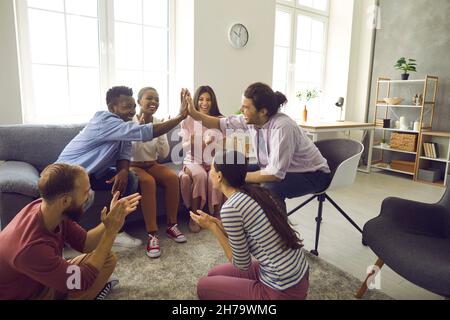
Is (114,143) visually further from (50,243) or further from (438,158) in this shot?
(438,158)

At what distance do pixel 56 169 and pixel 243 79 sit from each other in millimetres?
3037

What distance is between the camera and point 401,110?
4938 mm

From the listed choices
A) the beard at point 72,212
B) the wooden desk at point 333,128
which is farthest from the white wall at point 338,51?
the beard at point 72,212

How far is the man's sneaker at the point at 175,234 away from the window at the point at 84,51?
64.4 inches

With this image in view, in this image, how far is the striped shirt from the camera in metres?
1.36

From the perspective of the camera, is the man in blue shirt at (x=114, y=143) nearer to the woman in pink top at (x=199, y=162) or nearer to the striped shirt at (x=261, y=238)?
the woman in pink top at (x=199, y=162)

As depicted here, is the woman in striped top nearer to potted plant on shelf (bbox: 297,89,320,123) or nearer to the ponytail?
the ponytail

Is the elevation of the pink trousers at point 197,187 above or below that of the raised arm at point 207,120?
below

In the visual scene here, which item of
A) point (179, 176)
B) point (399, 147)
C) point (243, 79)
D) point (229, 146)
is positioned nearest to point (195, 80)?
point (243, 79)

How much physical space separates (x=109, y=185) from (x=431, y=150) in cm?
409

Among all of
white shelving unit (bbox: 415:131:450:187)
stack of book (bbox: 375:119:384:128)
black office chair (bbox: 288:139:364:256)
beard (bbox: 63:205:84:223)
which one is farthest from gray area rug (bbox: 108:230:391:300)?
stack of book (bbox: 375:119:384:128)

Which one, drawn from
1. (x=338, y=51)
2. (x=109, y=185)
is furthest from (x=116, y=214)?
(x=338, y=51)

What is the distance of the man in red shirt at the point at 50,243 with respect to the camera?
1198 millimetres
